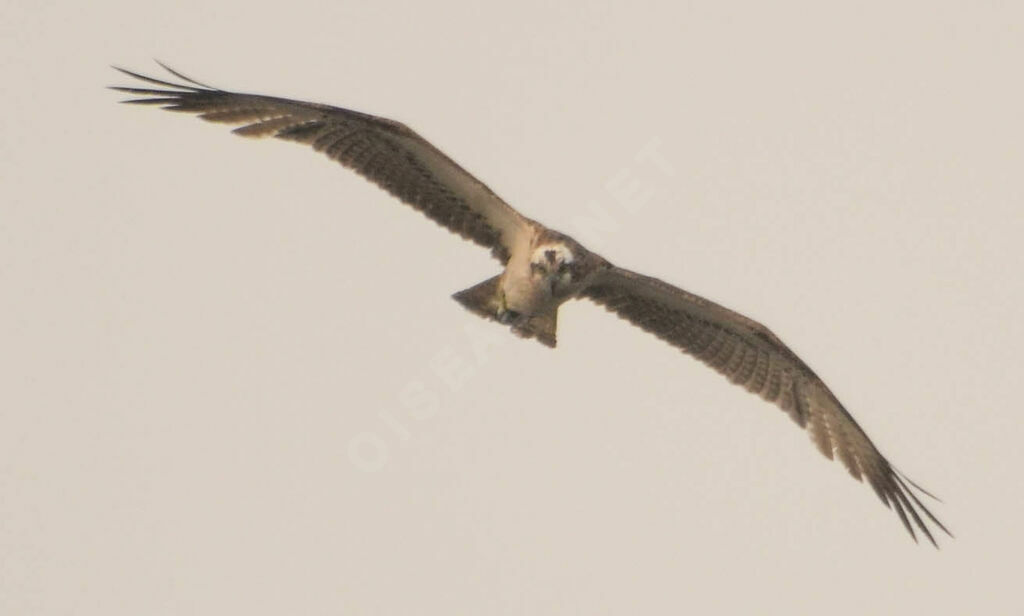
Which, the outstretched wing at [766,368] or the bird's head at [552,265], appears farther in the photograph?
the outstretched wing at [766,368]

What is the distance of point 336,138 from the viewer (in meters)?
13.5

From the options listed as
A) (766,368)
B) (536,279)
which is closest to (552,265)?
(536,279)

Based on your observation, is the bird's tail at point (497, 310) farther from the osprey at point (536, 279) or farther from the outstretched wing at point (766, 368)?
the outstretched wing at point (766, 368)

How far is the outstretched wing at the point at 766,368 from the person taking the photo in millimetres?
14321

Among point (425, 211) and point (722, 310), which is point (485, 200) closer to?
point (425, 211)

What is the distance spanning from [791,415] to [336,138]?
4.35 m

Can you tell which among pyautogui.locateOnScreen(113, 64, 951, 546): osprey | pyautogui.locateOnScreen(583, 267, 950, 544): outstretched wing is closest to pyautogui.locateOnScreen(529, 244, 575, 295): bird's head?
pyautogui.locateOnScreen(113, 64, 951, 546): osprey

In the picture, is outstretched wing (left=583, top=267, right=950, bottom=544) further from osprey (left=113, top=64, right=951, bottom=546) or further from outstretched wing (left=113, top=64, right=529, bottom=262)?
outstretched wing (left=113, top=64, right=529, bottom=262)

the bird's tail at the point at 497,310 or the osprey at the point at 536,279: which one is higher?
the osprey at the point at 536,279

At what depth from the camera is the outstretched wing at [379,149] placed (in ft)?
43.4

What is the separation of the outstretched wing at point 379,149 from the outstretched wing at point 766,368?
42.9 inches

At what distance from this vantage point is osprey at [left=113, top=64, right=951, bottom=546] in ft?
43.6

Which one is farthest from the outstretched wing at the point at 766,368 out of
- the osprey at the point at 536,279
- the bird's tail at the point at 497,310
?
the bird's tail at the point at 497,310

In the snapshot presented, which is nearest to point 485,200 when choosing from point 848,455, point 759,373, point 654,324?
point 654,324
